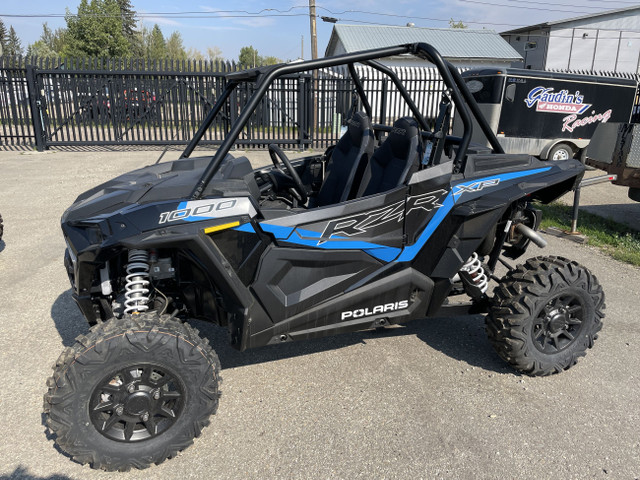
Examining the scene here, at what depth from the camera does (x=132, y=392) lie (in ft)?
7.86

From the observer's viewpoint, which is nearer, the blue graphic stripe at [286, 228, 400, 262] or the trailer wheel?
the blue graphic stripe at [286, 228, 400, 262]

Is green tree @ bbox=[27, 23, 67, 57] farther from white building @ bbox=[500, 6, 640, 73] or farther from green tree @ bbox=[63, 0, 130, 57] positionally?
white building @ bbox=[500, 6, 640, 73]

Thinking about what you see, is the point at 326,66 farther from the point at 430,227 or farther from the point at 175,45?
the point at 175,45

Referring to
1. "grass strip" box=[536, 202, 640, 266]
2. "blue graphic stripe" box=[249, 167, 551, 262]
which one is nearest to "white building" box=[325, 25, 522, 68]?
"grass strip" box=[536, 202, 640, 266]

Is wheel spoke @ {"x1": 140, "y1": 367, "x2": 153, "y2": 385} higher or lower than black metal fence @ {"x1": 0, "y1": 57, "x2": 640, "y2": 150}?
lower

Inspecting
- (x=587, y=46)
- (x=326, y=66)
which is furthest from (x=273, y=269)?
(x=587, y=46)

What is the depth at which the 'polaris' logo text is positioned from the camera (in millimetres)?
2928

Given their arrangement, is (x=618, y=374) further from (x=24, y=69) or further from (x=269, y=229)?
(x=24, y=69)

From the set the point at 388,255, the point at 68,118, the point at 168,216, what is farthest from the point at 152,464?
the point at 68,118

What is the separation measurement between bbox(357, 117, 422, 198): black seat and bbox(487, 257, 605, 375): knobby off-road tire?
1009mm

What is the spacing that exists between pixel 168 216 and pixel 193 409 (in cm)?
99

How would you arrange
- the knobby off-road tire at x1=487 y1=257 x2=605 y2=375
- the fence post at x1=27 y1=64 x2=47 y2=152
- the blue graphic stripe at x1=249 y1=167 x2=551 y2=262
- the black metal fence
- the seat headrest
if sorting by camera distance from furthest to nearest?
the black metal fence, the fence post at x1=27 y1=64 x2=47 y2=152, the seat headrest, the knobby off-road tire at x1=487 y1=257 x2=605 y2=375, the blue graphic stripe at x1=249 y1=167 x2=551 y2=262

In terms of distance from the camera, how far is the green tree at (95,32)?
35688 millimetres

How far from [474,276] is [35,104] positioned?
42.6ft
